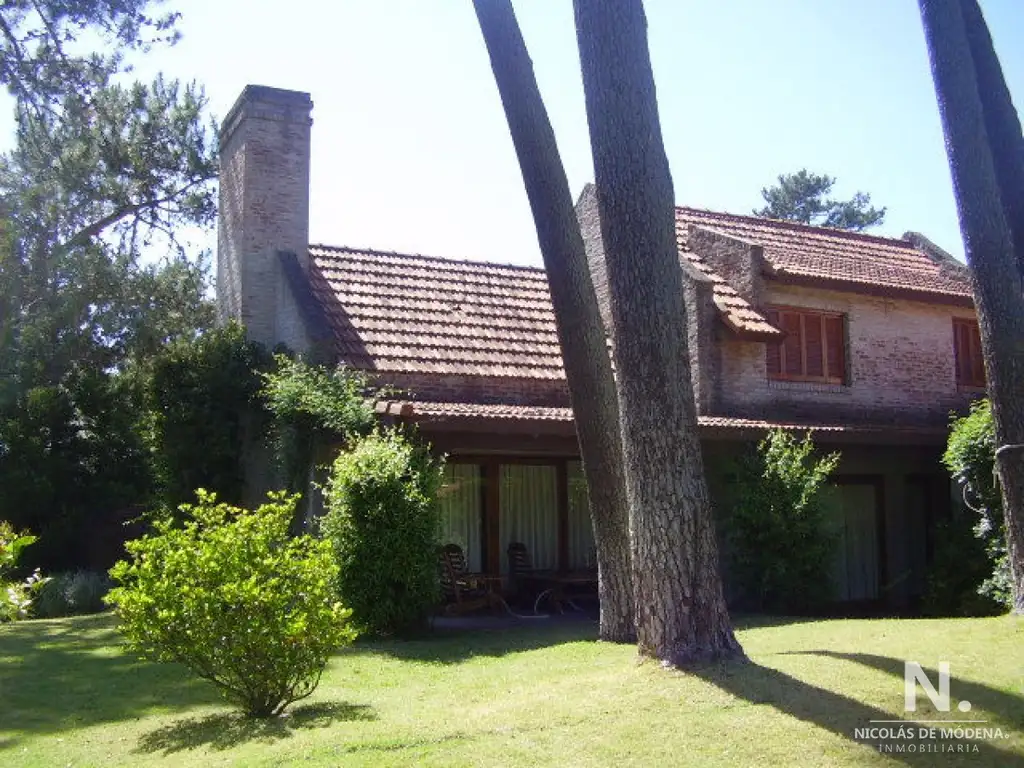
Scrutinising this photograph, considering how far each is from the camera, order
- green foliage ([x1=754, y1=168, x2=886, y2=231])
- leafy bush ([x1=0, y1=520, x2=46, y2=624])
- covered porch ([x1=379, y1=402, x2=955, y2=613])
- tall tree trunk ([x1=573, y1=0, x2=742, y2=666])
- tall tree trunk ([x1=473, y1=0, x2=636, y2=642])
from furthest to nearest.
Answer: green foliage ([x1=754, y1=168, x2=886, y2=231]) < covered porch ([x1=379, y1=402, x2=955, y2=613]) < tall tree trunk ([x1=473, y1=0, x2=636, y2=642]) < tall tree trunk ([x1=573, y1=0, x2=742, y2=666]) < leafy bush ([x1=0, y1=520, x2=46, y2=624])

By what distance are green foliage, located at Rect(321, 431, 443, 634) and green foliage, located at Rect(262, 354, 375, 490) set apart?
53.2 inches

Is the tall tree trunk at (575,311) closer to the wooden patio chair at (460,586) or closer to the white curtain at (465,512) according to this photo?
the wooden patio chair at (460,586)

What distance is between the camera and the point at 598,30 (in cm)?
884

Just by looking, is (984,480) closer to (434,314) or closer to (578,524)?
(578,524)

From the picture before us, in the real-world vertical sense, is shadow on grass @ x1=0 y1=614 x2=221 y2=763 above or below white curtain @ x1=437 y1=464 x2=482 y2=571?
below

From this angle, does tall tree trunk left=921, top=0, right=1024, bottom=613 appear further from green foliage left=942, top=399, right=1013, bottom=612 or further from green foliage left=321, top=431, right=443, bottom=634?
green foliage left=321, top=431, right=443, bottom=634

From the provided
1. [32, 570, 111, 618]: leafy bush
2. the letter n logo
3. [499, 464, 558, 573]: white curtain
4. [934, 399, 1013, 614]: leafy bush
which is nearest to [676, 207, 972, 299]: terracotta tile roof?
[934, 399, 1013, 614]: leafy bush

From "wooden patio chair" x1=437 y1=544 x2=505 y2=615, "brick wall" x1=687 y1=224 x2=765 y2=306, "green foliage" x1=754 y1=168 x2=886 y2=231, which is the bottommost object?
"wooden patio chair" x1=437 y1=544 x2=505 y2=615

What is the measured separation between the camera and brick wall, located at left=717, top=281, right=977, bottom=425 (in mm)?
17344

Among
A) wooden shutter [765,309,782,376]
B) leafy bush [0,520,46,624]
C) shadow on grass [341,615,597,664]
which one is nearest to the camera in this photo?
leafy bush [0,520,46,624]

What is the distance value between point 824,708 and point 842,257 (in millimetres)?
15254

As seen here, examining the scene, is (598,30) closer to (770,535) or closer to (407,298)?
(770,535)

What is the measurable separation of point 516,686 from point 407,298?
10098 mm

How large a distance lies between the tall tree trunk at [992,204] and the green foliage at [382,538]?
20.9ft
